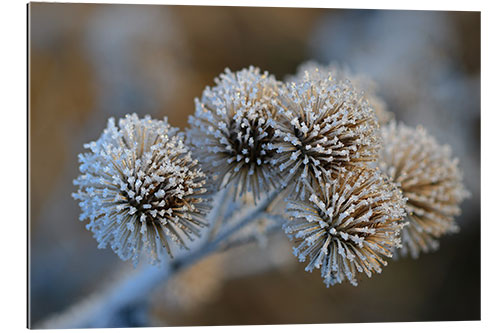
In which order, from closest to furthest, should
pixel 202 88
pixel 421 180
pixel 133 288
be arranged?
1. pixel 421 180
2. pixel 133 288
3. pixel 202 88

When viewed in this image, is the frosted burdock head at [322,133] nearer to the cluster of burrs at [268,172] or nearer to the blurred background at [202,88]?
the cluster of burrs at [268,172]

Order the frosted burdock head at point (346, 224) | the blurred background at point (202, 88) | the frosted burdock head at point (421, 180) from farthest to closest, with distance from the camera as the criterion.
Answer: the blurred background at point (202, 88) < the frosted burdock head at point (421, 180) < the frosted burdock head at point (346, 224)

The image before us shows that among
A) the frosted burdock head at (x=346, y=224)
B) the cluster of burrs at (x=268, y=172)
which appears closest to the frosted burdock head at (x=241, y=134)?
the cluster of burrs at (x=268, y=172)

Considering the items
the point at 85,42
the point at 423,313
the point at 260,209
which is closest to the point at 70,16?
the point at 85,42

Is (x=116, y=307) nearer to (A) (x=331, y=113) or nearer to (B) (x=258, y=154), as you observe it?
(B) (x=258, y=154)

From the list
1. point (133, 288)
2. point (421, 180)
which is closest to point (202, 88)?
point (133, 288)

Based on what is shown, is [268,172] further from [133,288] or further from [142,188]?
[133,288]
